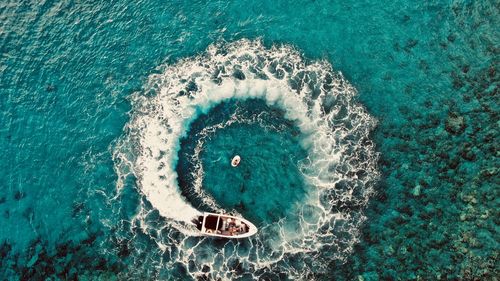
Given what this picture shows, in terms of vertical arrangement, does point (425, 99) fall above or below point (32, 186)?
above

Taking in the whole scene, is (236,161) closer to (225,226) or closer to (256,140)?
(256,140)

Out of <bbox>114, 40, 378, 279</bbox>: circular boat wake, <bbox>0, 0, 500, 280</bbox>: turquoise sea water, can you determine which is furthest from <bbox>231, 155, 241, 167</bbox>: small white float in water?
<bbox>0, 0, 500, 280</bbox>: turquoise sea water

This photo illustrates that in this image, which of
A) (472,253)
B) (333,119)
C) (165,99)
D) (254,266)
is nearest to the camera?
(472,253)

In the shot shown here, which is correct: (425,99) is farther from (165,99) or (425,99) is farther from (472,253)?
(165,99)

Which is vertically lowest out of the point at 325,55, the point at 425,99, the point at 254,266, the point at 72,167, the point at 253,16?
the point at 254,266

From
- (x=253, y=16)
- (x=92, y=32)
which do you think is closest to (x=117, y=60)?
(x=92, y=32)

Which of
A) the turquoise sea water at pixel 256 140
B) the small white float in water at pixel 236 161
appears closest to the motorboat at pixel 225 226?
the turquoise sea water at pixel 256 140

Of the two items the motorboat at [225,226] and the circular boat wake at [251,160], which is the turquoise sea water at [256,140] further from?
the motorboat at [225,226]

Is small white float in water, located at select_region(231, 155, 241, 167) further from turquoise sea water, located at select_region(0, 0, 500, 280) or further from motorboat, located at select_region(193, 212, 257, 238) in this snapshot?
motorboat, located at select_region(193, 212, 257, 238)
